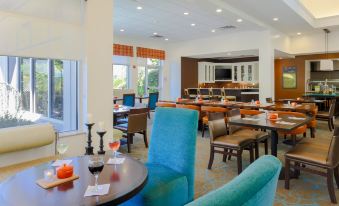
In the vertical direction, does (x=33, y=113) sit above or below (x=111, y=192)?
above

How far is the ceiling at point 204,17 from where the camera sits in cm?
630

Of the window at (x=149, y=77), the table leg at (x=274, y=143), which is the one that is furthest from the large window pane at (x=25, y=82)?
the window at (x=149, y=77)

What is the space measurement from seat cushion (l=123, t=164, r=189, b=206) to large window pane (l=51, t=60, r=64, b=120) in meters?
2.38

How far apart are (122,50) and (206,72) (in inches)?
194

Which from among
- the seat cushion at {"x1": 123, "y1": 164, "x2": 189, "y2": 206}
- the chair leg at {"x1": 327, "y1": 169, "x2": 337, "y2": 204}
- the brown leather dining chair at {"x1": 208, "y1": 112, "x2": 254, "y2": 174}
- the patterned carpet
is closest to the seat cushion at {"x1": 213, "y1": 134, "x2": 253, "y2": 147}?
the brown leather dining chair at {"x1": 208, "y1": 112, "x2": 254, "y2": 174}

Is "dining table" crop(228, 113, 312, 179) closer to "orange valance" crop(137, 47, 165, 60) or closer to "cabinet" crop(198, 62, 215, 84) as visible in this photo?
"orange valance" crop(137, 47, 165, 60)

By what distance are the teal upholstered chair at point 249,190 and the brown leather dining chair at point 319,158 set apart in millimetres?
2625

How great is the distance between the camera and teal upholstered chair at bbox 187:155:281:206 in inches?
25.0

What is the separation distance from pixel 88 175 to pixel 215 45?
903 cm

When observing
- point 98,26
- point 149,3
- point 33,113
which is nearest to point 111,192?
point 33,113

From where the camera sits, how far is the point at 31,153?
3.36 meters

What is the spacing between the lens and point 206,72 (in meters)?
13.2

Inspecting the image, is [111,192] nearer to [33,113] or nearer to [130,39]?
[33,113]

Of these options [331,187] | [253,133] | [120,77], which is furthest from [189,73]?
[331,187]
